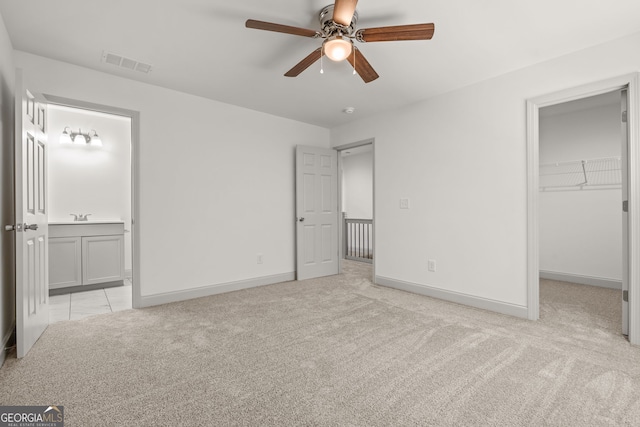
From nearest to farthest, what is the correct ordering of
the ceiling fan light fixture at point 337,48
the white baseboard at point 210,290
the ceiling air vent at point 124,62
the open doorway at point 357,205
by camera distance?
the ceiling fan light fixture at point 337,48
the ceiling air vent at point 124,62
the white baseboard at point 210,290
the open doorway at point 357,205

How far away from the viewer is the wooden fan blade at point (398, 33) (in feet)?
6.38

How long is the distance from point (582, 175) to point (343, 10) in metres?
4.52

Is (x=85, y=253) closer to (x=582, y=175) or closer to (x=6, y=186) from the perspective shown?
(x=6, y=186)

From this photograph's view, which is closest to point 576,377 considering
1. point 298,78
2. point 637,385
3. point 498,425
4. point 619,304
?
point 637,385

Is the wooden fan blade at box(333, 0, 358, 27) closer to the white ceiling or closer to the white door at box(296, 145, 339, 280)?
the white ceiling

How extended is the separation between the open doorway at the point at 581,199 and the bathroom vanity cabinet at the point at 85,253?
18.9 feet

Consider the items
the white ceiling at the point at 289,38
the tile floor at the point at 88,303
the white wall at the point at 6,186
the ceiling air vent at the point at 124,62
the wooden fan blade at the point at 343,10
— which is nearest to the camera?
the wooden fan blade at the point at 343,10

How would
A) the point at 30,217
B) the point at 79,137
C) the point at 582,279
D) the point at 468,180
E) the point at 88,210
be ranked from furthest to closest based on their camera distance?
the point at 88,210, the point at 79,137, the point at 582,279, the point at 468,180, the point at 30,217

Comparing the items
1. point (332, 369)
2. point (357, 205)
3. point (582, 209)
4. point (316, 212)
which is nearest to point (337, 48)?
point (332, 369)

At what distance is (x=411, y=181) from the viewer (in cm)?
404

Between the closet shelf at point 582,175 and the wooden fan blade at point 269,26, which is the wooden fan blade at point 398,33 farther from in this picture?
the closet shelf at point 582,175

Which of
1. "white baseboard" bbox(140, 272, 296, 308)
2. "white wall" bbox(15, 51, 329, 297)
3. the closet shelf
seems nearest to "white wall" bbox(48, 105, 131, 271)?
"white wall" bbox(15, 51, 329, 297)

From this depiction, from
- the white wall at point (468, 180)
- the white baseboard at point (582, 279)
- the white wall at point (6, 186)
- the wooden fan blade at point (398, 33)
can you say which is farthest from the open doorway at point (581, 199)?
the white wall at point (6, 186)

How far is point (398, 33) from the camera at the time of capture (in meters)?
2.01
